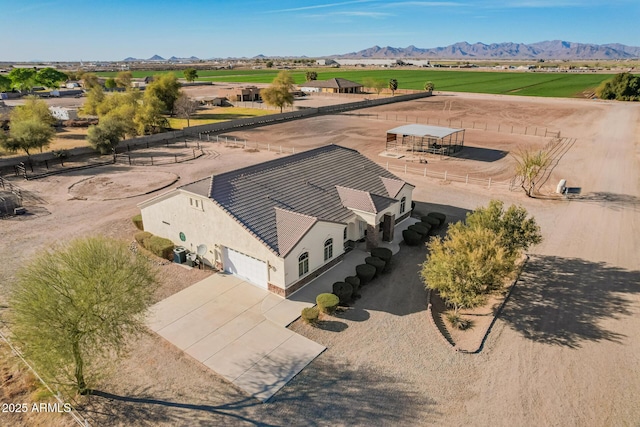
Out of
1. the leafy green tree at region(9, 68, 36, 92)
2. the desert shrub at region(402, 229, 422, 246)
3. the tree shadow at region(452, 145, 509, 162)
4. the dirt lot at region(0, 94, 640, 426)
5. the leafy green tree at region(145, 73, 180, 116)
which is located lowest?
the dirt lot at region(0, 94, 640, 426)

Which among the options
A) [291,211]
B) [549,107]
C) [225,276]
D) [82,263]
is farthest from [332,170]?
[549,107]

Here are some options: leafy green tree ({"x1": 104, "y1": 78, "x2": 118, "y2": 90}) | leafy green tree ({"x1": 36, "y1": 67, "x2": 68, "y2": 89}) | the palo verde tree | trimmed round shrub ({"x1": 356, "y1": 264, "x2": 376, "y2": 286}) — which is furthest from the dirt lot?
leafy green tree ({"x1": 36, "y1": 67, "x2": 68, "y2": 89})

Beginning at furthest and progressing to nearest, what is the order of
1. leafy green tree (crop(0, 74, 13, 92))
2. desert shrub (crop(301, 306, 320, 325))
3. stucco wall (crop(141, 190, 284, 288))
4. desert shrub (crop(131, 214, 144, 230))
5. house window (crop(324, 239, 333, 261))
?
leafy green tree (crop(0, 74, 13, 92))
desert shrub (crop(131, 214, 144, 230))
house window (crop(324, 239, 333, 261))
stucco wall (crop(141, 190, 284, 288))
desert shrub (crop(301, 306, 320, 325))

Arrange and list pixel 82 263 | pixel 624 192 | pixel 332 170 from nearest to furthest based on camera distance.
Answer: pixel 82 263
pixel 332 170
pixel 624 192

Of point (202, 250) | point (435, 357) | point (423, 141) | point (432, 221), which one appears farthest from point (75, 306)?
point (423, 141)

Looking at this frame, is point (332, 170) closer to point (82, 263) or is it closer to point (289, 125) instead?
point (82, 263)

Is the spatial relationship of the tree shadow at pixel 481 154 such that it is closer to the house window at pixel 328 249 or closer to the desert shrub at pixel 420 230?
the desert shrub at pixel 420 230

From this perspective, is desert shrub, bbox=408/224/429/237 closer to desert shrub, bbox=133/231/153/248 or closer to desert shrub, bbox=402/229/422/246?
desert shrub, bbox=402/229/422/246
